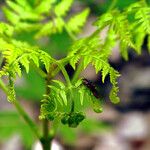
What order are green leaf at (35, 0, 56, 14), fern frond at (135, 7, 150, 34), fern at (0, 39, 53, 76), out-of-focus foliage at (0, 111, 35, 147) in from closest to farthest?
fern at (0, 39, 53, 76) < fern frond at (135, 7, 150, 34) < green leaf at (35, 0, 56, 14) < out-of-focus foliage at (0, 111, 35, 147)

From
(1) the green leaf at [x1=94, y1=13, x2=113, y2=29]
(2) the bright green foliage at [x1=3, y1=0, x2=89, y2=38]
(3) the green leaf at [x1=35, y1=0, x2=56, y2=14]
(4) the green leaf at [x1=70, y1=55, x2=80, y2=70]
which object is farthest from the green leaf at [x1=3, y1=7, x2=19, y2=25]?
(4) the green leaf at [x1=70, y1=55, x2=80, y2=70]

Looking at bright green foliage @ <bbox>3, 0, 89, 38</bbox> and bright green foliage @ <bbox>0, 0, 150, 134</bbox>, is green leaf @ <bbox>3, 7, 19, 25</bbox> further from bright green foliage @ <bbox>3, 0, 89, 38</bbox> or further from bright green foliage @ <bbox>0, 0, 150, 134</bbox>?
bright green foliage @ <bbox>0, 0, 150, 134</bbox>

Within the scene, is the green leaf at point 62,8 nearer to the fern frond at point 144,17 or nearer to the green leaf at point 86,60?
the fern frond at point 144,17

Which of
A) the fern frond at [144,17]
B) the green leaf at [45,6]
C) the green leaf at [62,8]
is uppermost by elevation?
the green leaf at [62,8]

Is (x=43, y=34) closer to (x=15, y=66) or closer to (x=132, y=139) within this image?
(x=15, y=66)

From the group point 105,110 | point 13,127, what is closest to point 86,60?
point 13,127

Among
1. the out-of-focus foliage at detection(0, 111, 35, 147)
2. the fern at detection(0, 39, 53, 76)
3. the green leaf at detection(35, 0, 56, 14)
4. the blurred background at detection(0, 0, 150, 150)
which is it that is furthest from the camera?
the blurred background at detection(0, 0, 150, 150)

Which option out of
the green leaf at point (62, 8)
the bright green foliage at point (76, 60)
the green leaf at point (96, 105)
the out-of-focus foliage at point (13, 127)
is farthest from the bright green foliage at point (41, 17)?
the out-of-focus foliage at point (13, 127)

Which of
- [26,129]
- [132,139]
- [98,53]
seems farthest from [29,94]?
[98,53]
